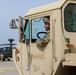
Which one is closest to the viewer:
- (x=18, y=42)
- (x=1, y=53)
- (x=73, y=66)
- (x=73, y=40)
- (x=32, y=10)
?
(x=73, y=66)

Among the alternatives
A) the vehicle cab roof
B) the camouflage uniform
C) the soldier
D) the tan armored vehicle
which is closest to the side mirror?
the tan armored vehicle

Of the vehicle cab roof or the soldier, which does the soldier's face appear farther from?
the vehicle cab roof

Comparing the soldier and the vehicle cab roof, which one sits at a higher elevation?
the vehicle cab roof

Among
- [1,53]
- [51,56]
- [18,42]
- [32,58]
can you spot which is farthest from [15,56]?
[1,53]

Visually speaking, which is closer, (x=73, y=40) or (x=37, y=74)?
(x=73, y=40)

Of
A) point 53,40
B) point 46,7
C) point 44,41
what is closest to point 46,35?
point 44,41

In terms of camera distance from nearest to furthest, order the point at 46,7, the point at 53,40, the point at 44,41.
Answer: the point at 53,40 → the point at 44,41 → the point at 46,7

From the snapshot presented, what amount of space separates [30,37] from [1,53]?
29492 millimetres

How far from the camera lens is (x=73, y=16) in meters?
7.14

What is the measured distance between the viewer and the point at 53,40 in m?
7.04

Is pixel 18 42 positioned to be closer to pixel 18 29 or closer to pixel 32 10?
pixel 18 29

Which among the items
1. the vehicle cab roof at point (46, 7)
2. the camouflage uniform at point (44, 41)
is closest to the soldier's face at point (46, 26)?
the camouflage uniform at point (44, 41)

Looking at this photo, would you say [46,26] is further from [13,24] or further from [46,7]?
[13,24]

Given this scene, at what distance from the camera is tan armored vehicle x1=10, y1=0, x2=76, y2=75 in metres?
6.84
